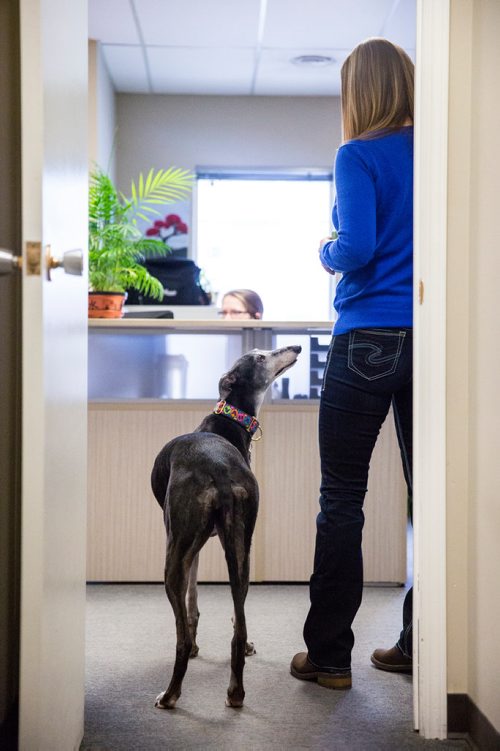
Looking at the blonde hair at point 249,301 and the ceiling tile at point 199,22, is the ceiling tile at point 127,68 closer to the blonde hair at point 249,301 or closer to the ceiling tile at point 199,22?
the ceiling tile at point 199,22

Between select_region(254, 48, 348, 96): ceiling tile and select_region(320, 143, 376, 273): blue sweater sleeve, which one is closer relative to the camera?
select_region(320, 143, 376, 273): blue sweater sleeve

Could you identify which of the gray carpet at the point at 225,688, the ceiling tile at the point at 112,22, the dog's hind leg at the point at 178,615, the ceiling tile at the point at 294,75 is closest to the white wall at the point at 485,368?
the gray carpet at the point at 225,688

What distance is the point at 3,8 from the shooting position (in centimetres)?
157

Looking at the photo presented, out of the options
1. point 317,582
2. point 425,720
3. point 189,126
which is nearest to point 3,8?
point 317,582

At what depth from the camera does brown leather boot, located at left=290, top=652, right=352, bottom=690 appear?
2.08 metres

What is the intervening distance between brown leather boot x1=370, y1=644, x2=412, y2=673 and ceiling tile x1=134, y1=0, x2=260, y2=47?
155 inches

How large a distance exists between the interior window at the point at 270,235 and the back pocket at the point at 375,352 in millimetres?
4746

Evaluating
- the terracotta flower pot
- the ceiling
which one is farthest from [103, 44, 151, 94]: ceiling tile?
the terracotta flower pot

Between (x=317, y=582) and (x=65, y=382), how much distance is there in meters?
0.96

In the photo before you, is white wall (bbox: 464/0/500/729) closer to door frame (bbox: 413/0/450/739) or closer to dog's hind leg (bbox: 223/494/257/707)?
door frame (bbox: 413/0/450/739)

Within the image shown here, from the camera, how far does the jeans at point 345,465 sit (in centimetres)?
203

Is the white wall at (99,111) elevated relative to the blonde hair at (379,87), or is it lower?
elevated

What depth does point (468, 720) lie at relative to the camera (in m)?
1.75

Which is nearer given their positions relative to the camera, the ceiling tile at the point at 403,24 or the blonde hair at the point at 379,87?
the blonde hair at the point at 379,87
